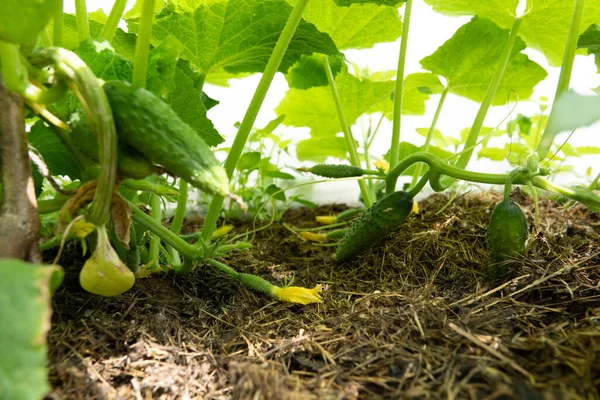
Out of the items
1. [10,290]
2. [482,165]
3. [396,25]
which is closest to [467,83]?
[396,25]

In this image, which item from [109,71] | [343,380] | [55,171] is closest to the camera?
[343,380]

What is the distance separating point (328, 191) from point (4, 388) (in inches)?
78.6

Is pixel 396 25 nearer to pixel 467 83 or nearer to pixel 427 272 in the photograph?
pixel 467 83

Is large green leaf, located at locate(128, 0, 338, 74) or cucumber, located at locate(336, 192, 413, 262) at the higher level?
large green leaf, located at locate(128, 0, 338, 74)

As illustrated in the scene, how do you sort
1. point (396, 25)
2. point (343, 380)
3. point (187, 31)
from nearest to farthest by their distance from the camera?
point (343, 380) < point (187, 31) < point (396, 25)

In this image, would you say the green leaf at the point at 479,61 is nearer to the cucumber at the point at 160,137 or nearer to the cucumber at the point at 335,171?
the cucumber at the point at 335,171

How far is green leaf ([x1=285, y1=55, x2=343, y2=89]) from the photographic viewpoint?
5.52 feet

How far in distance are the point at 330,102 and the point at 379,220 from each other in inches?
34.9

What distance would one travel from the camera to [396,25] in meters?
1.61

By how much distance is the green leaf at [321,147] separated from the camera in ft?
6.85

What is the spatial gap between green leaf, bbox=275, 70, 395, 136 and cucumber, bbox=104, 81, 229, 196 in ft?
3.63

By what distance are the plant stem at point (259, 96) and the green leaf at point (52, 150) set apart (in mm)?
308

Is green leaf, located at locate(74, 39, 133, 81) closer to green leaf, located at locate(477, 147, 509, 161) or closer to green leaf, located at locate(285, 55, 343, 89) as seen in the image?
green leaf, located at locate(285, 55, 343, 89)

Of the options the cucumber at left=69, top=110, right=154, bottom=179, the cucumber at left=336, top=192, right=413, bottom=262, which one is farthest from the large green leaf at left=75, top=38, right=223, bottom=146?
the cucumber at left=336, top=192, right=413, bottom=262
